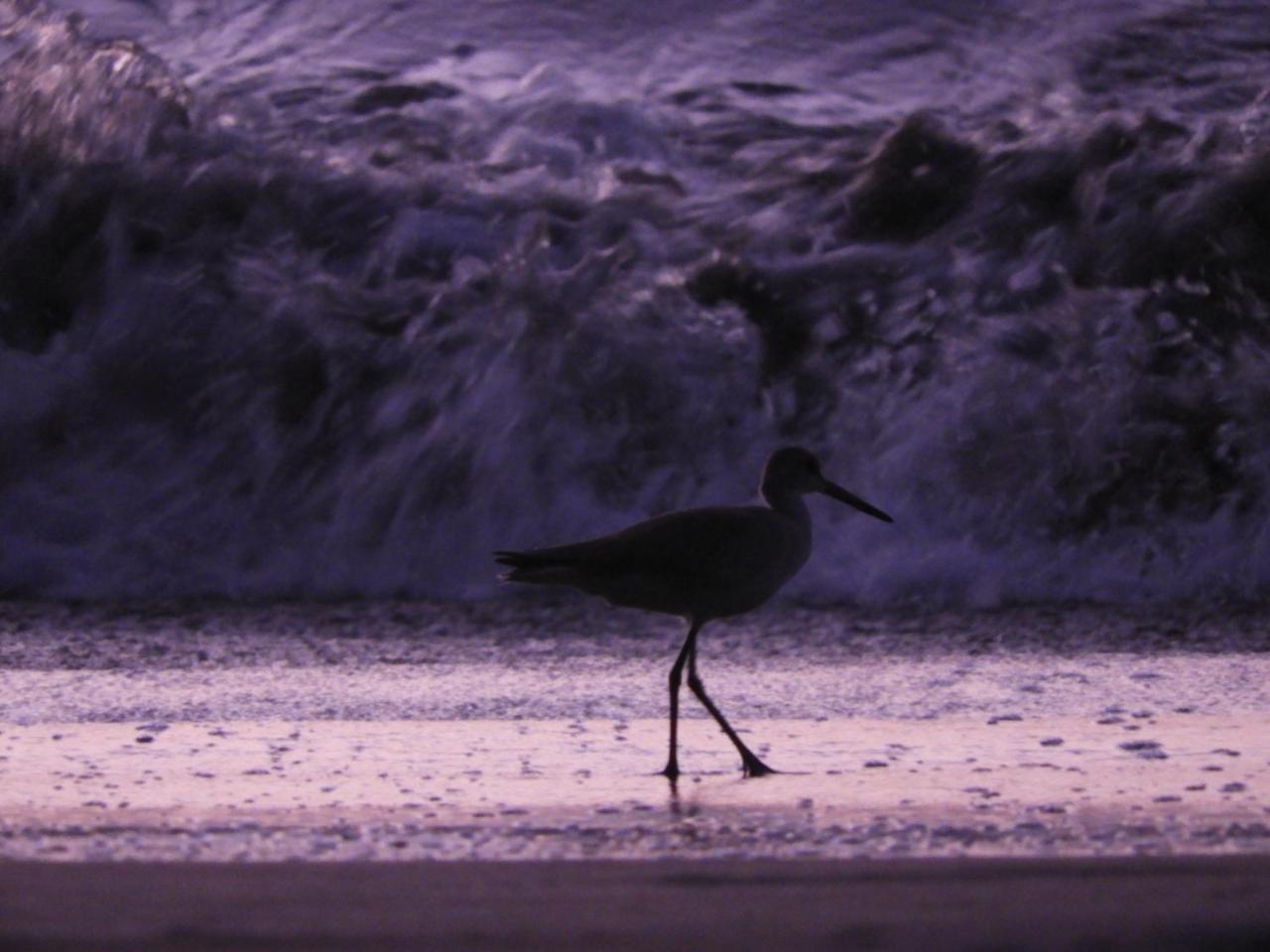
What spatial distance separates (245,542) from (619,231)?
2694mm

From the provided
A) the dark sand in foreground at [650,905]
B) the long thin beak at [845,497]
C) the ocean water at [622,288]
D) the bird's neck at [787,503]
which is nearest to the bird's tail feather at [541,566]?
the bird's neck at [787,503]

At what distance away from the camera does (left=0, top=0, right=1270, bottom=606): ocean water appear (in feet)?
29.2

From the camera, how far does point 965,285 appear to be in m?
10.2

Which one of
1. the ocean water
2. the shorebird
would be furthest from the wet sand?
the ocean water

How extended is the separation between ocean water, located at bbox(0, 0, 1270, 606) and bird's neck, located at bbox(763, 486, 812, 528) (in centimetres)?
251

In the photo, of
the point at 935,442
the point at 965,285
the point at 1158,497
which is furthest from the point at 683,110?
the point at 1158,497

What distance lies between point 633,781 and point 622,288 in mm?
6109

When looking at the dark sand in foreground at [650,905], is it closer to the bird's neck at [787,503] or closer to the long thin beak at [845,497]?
the bird's neck at [787,503]

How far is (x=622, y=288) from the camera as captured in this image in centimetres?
1022

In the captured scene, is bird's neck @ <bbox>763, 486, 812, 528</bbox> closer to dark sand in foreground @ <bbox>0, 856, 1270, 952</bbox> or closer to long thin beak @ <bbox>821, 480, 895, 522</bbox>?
long thin beak @ <bbox>821, 480, 895, 522</bbox>

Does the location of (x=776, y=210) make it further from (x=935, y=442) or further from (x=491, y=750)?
(x=491, y=750)

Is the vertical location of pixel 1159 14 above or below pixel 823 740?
above

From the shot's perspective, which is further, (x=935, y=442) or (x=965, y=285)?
(x=965, y=285)

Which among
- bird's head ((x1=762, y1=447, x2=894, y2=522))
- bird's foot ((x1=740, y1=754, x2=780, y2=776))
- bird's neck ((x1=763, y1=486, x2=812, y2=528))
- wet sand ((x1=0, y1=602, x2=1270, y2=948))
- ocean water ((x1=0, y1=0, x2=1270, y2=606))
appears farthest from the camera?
ocean water ((x1=0, y1=0, x2=1270, y2=606))
